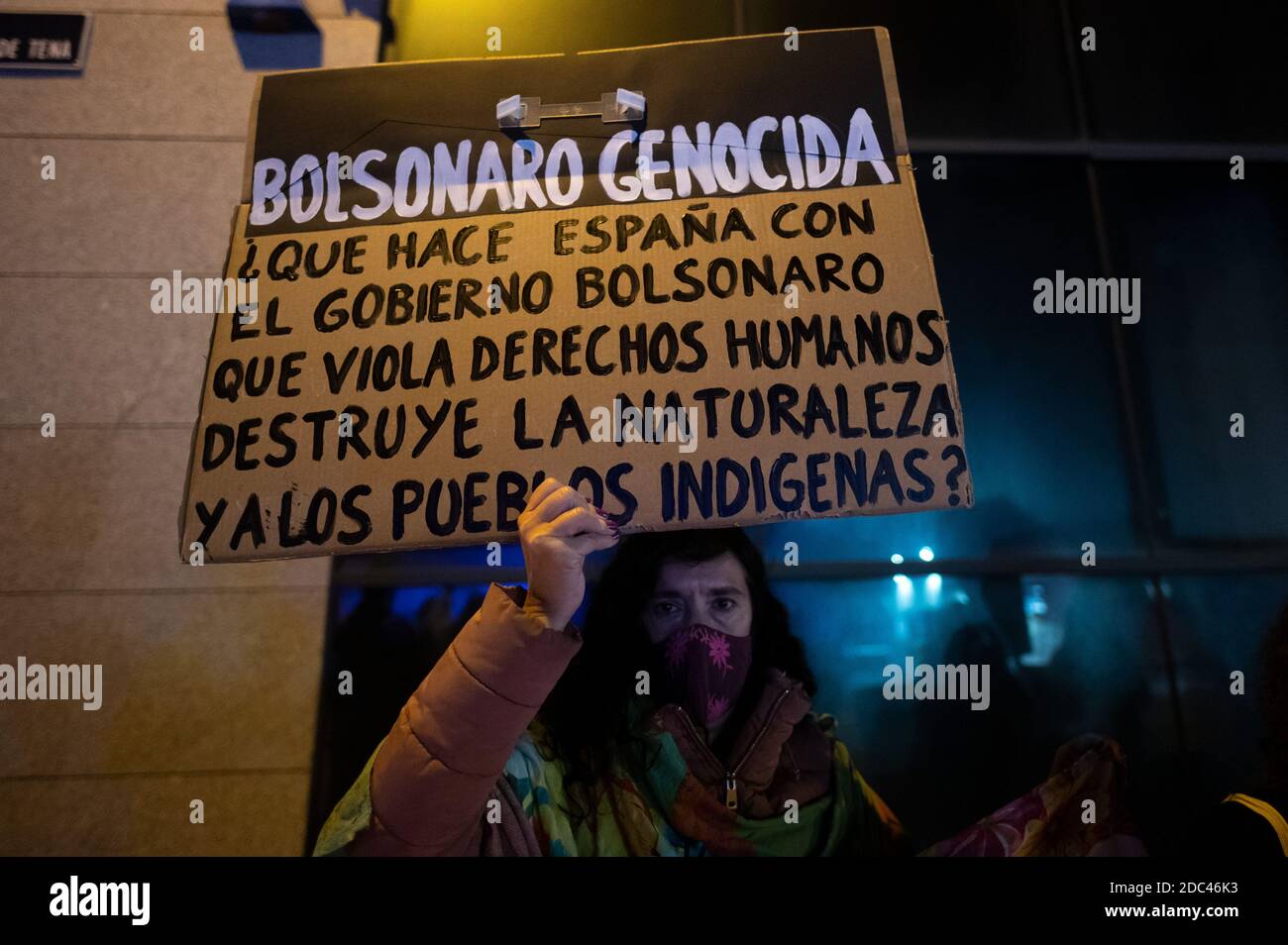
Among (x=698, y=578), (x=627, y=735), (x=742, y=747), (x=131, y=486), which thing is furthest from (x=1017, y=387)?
(x=131, y=486)

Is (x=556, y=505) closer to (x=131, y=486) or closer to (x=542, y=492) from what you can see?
(x=542, y=492)

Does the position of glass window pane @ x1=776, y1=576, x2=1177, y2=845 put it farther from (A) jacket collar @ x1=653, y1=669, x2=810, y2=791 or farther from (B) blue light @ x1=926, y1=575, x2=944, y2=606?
(A) jacket collar @ x1=653, y1=669, x2=810, y2=791

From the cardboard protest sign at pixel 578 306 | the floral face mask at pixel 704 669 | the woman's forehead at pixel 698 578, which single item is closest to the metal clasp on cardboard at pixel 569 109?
the cardboard protest sign at pixel 578 306

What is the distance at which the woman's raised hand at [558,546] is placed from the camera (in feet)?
3.42

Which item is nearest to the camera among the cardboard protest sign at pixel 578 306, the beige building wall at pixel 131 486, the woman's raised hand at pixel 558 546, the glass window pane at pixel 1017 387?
the woman's raised hand at pixel 558 546

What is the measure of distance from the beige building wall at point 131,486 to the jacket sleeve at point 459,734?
1.92ft

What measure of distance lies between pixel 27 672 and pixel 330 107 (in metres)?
1.28

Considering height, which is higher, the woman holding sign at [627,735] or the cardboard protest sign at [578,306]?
the cardboard protest sign at [578,306]

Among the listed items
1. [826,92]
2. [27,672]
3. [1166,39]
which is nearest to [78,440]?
[27,672]

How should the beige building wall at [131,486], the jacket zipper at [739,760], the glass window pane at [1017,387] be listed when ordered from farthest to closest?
the glass window pane at [1017,387] < the beige building wall at [131,486] < the jacket zipper at [739,760]

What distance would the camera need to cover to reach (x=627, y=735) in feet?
4.40

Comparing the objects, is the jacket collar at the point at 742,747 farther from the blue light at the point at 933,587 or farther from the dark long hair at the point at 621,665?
the blue light at the point at 933,587

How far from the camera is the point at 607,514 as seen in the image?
3.76 feet
